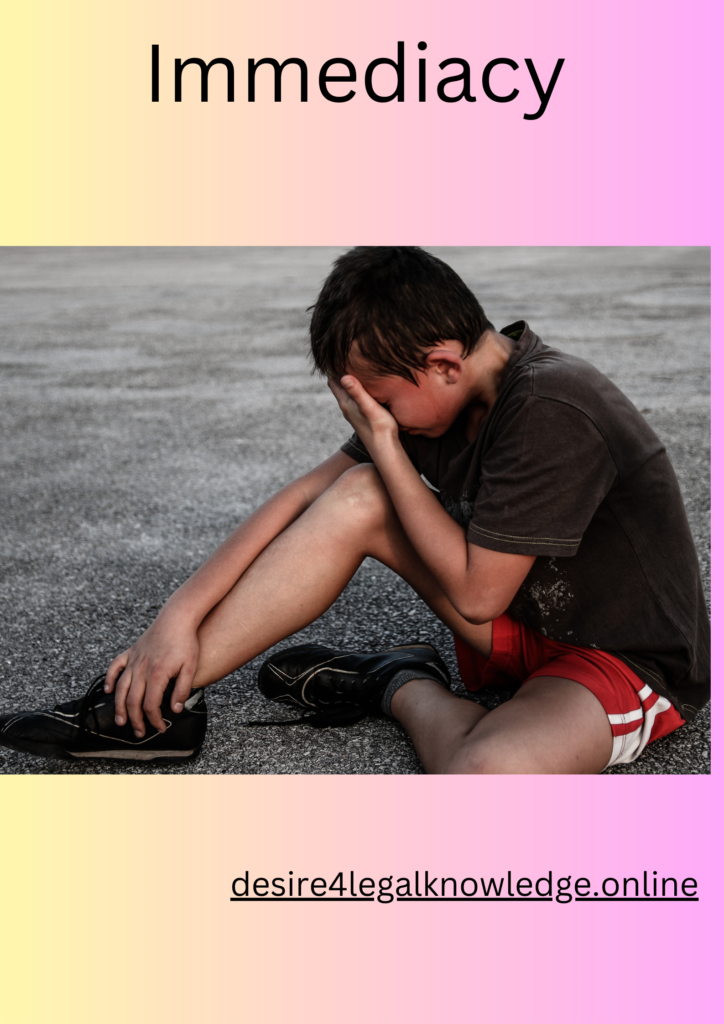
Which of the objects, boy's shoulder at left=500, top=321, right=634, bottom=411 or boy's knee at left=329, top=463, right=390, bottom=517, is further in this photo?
boy's knee at left=329, top=463, right=390, bottom=517

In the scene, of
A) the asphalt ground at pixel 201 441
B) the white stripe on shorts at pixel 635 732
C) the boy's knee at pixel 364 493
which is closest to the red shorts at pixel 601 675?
the white stripe on shorts at pixel 635 732

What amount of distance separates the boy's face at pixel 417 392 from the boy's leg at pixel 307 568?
0.17 m

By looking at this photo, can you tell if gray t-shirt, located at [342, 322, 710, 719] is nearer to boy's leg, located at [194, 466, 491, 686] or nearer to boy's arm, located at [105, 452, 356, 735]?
boy's leg, located at [194, 466, 491, 686]

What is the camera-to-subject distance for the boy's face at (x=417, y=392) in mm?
2117

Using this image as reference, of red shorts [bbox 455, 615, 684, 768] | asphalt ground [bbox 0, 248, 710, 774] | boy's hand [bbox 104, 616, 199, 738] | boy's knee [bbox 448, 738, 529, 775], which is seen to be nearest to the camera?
boy's knee [bbox 448, 738, 529, 775]

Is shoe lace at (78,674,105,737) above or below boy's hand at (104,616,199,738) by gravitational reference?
below

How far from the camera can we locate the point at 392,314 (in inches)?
82.1

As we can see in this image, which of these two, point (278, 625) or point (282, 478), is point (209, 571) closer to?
point (278, 625)

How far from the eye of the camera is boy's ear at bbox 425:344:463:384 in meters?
2.09

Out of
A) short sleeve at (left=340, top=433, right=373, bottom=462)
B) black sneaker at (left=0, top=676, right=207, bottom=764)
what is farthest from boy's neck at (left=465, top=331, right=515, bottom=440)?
black sneaker at (left=0, top=676, right=207, bottom=764)

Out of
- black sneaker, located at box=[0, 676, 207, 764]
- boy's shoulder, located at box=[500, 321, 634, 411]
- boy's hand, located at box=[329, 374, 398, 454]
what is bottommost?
black sneaker, located at box=[0, 676, 207, 764]

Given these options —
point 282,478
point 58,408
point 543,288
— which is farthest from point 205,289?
point 282,478

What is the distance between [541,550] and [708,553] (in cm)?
175

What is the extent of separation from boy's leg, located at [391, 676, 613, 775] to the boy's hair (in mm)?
727
